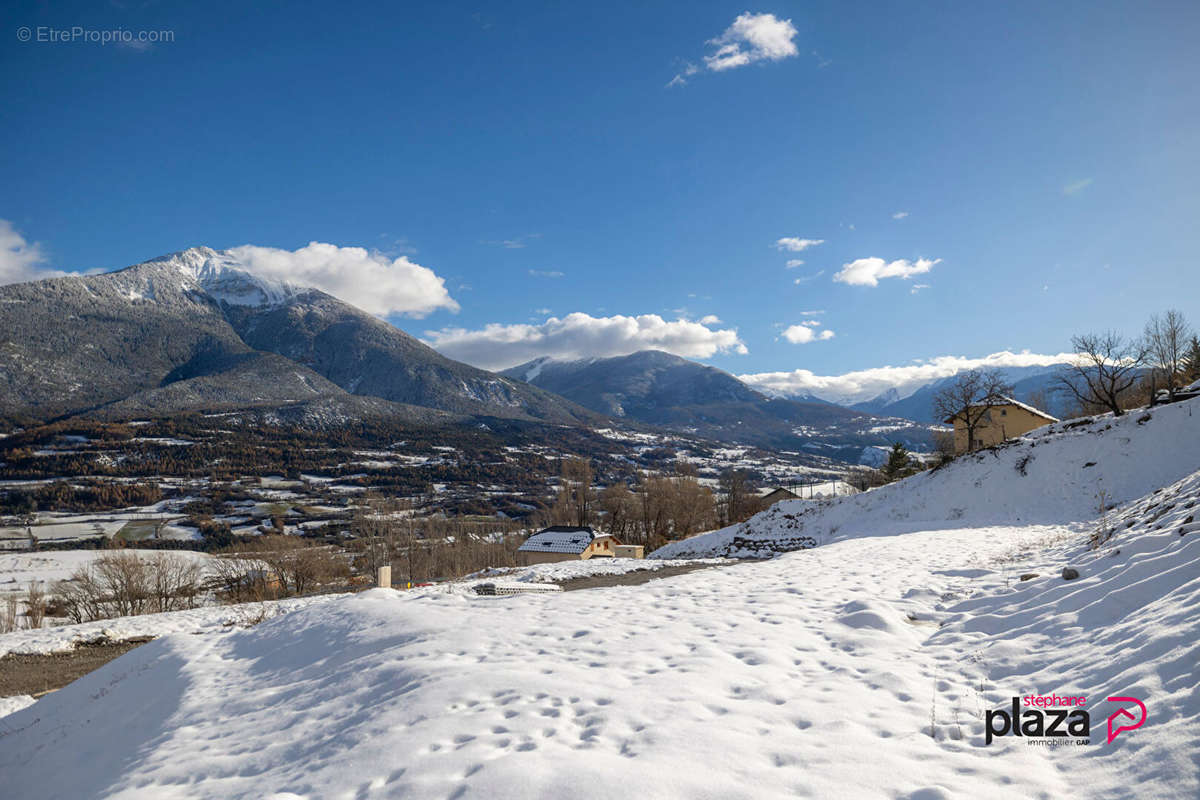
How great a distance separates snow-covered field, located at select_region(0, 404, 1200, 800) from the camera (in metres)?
4.02

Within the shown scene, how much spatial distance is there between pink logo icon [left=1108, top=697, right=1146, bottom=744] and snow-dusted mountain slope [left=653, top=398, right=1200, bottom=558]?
762 inches

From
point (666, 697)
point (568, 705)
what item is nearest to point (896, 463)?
point (666, 697)

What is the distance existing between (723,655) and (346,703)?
4.78m

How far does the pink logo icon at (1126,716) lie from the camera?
398 centimetres

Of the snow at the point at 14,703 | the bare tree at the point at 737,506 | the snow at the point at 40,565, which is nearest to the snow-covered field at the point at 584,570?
the snow at the point at 14,703

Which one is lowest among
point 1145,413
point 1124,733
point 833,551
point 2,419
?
point 833,551

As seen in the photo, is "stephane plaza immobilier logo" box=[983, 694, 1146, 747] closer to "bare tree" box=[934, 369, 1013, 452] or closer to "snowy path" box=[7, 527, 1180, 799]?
"snowy path" box=[7, 527, 1180, 799]

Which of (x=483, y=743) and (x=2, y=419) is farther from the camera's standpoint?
(x=2, y=419)

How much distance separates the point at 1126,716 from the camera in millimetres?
4133

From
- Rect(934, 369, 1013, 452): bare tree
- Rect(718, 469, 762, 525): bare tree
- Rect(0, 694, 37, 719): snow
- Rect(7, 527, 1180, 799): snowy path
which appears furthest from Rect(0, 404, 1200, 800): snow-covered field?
Rect(718, 469, 762, 525): bare tree

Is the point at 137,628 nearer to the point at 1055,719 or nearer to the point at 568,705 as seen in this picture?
the point at 568,705

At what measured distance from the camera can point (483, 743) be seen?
495 cm

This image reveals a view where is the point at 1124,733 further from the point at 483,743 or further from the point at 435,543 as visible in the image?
the point at 435,543

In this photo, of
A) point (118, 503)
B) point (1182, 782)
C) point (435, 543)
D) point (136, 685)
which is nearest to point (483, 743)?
point (1182, 782)
